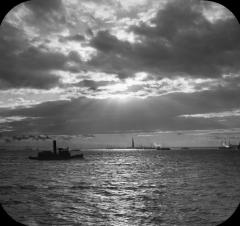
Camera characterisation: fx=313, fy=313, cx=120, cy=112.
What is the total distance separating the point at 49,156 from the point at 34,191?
55896 millimetres

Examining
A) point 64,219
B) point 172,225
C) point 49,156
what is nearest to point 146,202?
point 172,225

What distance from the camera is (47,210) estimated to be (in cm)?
1658

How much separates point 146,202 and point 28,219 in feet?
27.2

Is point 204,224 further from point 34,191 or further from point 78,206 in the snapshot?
point 34,191

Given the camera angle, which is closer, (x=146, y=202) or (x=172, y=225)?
(x=172, y=225)

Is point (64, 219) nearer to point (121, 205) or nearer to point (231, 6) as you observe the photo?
point (121, 205)

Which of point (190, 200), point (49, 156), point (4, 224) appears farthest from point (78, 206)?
point (49, 156)

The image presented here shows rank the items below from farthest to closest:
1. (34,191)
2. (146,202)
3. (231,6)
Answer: (34,191) → (146,202) → (231,6)

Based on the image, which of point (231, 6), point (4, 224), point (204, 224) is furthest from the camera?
point (204, 224)

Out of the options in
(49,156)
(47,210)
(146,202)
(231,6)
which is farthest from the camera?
(49,156)

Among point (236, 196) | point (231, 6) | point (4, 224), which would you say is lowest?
point (236, 196)

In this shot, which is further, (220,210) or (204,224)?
(220,210)

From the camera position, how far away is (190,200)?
20938mm

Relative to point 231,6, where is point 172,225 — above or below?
below
